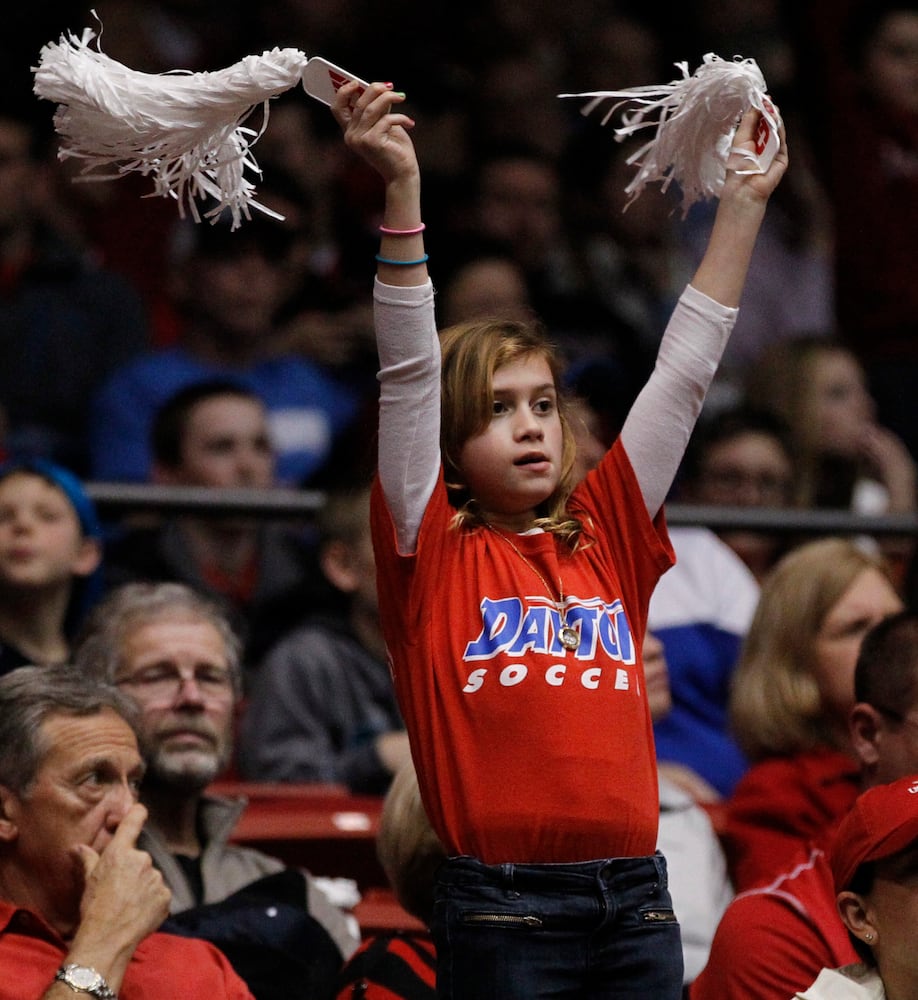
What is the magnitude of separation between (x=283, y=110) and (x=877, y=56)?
207 cm

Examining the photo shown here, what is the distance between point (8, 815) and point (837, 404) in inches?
146

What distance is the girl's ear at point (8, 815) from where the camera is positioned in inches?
125

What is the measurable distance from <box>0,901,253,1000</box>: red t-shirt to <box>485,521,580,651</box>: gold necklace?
0.89m

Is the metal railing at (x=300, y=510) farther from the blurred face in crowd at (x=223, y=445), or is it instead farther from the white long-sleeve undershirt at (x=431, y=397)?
the white long-sleeve undershirt at (x=431, y=397)

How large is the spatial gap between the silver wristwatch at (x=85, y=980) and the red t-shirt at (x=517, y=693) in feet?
1.88

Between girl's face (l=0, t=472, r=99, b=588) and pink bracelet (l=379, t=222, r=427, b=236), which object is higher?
pink bracelet (l=379, t=222, r=427, b=236)

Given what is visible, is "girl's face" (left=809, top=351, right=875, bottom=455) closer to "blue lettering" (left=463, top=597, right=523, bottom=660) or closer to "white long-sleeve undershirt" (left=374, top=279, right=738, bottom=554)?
"white long-sleeve undershirt" (left=374, top=279, right=738, bottom=554)

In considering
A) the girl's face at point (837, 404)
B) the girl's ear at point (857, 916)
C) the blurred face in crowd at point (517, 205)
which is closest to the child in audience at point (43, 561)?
the girl's ear at point (857, 916)

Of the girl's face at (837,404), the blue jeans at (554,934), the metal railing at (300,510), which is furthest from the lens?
the girl's face at (837,404)

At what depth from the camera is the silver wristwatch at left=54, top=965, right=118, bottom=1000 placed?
293 cm

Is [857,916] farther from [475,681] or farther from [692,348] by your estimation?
[692,348]

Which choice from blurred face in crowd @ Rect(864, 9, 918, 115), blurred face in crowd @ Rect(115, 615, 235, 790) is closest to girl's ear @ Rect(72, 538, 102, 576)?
blurred face in crowd @ Rect(115, 615, 235, 790)

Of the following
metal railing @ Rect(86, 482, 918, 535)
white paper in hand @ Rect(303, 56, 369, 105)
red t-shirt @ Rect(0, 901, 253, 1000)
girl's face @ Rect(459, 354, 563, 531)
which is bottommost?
red t-shirt @ Rect(0, 901, 253, 1000)

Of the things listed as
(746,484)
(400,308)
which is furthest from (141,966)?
(746,484)
